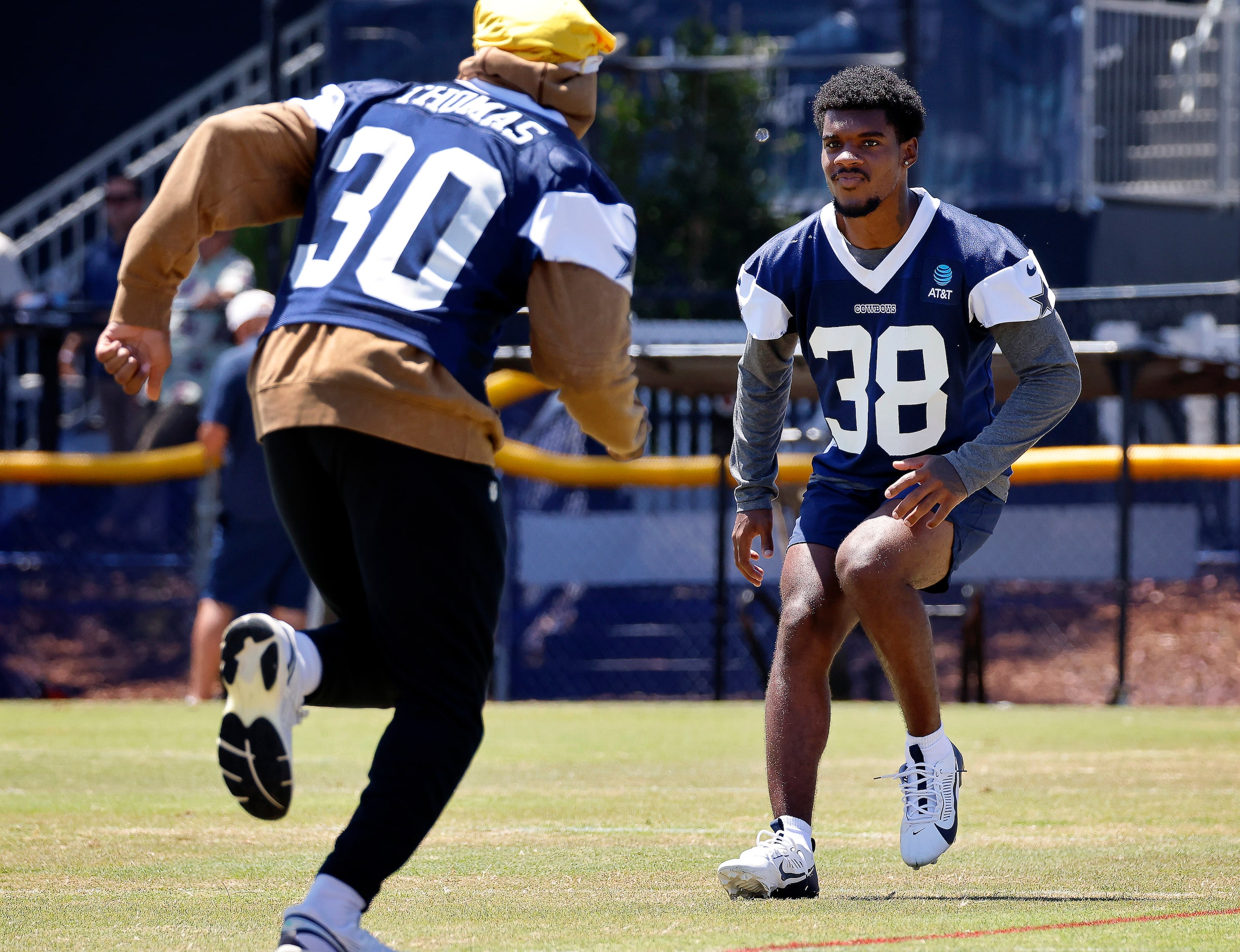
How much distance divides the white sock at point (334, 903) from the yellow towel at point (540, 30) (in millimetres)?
1646

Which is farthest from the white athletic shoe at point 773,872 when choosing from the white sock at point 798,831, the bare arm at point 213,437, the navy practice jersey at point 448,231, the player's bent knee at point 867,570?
the bare arm at point 213,437

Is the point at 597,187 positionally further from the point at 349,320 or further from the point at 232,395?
the point at 232,395

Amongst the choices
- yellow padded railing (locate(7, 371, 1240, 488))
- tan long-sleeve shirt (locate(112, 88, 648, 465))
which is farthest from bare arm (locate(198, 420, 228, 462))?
tan long-sleeve shirt (locate(112, 88, 648, 465))

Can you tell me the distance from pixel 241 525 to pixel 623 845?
539 centimetres

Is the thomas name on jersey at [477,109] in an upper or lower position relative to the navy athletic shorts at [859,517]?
upper

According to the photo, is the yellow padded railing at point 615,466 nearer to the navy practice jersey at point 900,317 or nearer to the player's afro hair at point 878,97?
the navy practice jersey at point 900,317

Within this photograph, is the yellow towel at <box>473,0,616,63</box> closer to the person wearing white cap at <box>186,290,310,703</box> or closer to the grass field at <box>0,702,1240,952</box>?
the grass field at <box>0,702,1240,952</box>

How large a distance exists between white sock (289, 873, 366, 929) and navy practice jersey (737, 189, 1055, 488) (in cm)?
191

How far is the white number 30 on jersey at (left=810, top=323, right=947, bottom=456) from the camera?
4.48 meters

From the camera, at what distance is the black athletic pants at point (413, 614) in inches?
126

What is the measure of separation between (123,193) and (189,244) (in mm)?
10342

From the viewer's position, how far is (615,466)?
12766mm

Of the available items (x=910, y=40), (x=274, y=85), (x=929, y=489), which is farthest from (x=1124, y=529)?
(x=929, y=489)

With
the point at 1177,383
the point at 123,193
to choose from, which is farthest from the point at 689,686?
the point at 123,193
